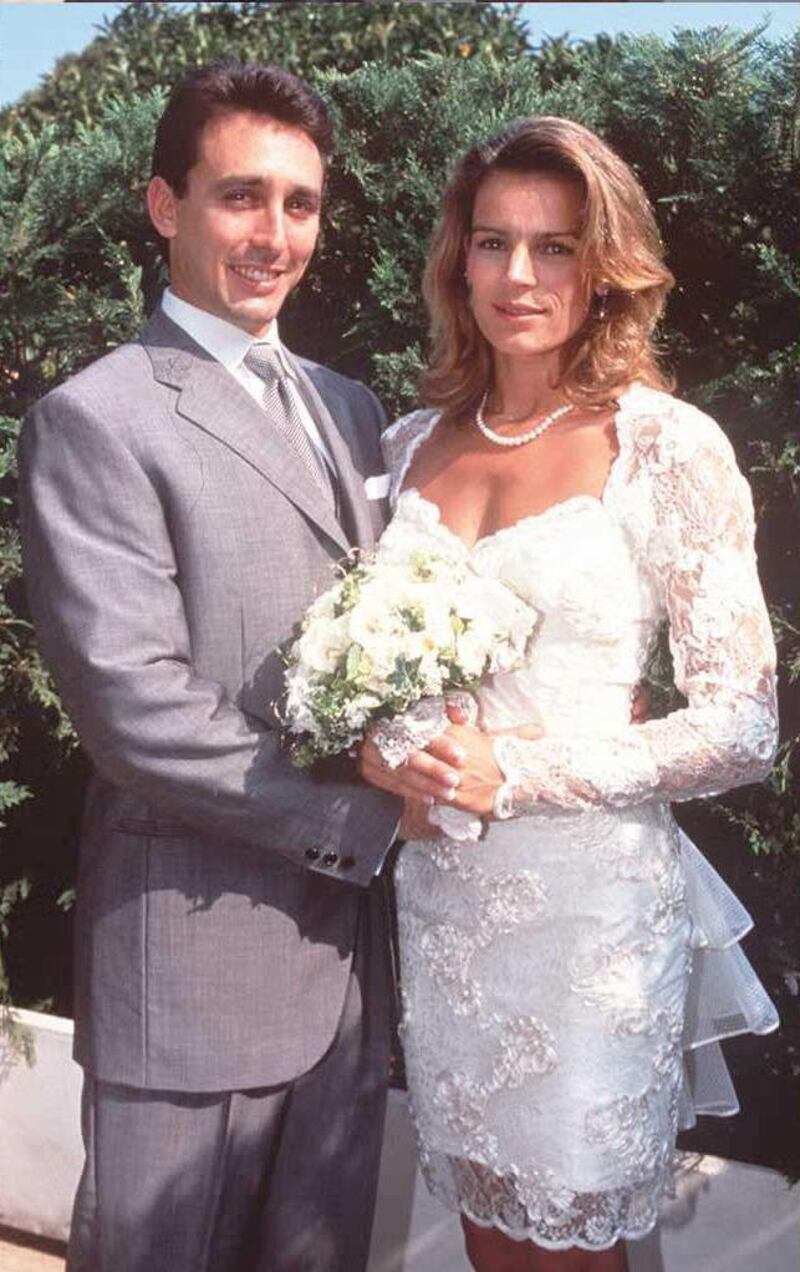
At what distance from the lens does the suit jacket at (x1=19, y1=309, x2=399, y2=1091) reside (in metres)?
2.71

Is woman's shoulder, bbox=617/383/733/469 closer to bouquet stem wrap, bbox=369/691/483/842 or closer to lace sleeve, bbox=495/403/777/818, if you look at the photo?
lace sleeve, bbox=495/403/777/818

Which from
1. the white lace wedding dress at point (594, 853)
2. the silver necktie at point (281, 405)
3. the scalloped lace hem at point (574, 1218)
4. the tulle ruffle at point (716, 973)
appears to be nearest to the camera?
the white lace wedding dress at point (594, 853)

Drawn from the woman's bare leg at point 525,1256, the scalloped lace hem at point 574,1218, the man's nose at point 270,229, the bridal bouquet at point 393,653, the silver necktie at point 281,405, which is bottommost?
the woman's bare leg at point 525,1256

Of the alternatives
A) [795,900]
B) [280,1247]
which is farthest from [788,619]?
[280,1247]

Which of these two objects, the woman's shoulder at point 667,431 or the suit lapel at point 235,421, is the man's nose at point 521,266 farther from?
the suit lapel at point 235,421

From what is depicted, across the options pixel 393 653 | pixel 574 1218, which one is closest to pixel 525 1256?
pixel 574 1218

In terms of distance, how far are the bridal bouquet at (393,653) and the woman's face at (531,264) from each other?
2.08 ft

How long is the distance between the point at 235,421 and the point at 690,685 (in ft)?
3.29

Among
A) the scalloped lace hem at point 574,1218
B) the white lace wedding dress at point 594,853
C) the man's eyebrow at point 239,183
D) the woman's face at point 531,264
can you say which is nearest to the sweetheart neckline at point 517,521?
the white lace wedding dress at point 594,853

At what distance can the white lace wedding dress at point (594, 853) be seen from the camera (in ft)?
9.19

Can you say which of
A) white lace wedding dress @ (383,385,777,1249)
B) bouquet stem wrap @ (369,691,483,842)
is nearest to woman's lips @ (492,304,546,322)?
white lace wedding dress @ (383,385,777,1249)

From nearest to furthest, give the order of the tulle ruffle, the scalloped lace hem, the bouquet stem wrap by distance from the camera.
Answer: the bouquet stem wrap
the scalloped lace hem
the tulle ruffle

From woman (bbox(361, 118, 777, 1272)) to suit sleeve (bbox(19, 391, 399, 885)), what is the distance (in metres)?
0.20

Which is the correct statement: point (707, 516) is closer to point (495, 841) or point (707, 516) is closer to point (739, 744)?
point (739, 744)
